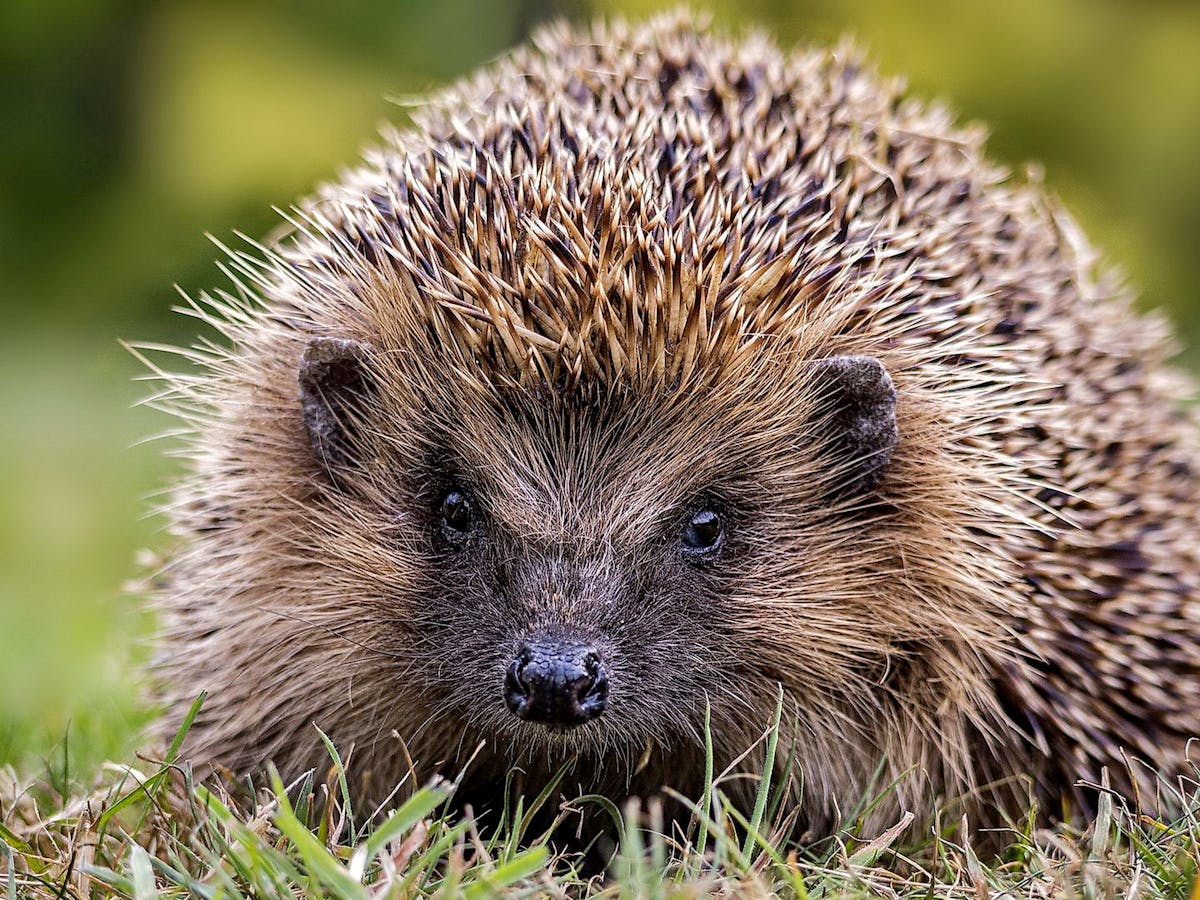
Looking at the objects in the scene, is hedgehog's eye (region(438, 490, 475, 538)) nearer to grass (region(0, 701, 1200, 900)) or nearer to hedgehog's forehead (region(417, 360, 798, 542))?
hedgehog's forehead (region(417, 360, 798, 542))

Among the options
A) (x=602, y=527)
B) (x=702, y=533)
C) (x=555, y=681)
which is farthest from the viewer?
(x=702, y=533)

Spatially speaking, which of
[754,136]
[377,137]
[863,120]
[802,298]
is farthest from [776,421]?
[377,137]

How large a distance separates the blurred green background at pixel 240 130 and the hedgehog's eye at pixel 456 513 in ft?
16.2

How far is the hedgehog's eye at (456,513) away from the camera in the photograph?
250 centimetres

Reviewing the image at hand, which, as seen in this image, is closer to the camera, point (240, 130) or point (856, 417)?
point (856, 417)

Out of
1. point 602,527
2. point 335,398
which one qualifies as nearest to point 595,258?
point 602,527

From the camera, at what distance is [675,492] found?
2449mm

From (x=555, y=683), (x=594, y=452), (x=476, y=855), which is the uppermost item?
(x=594, y=452)

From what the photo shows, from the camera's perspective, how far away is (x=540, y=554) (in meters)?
2.36

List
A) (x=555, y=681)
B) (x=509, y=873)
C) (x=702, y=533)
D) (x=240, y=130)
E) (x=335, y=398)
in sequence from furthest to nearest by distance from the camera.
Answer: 1. (x=240, y=130)
2. (x=335, y=398)
3. (x=702, y=533)
4. (x=555, y=681)
5. (x=509, y=873)

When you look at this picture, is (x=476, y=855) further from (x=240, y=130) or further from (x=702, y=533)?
(x=240, y=130)

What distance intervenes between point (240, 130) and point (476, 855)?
11.2 m

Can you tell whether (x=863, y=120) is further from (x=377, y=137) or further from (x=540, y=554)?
(x=377, y=137)

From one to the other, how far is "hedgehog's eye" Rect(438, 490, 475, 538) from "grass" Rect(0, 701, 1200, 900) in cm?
41
